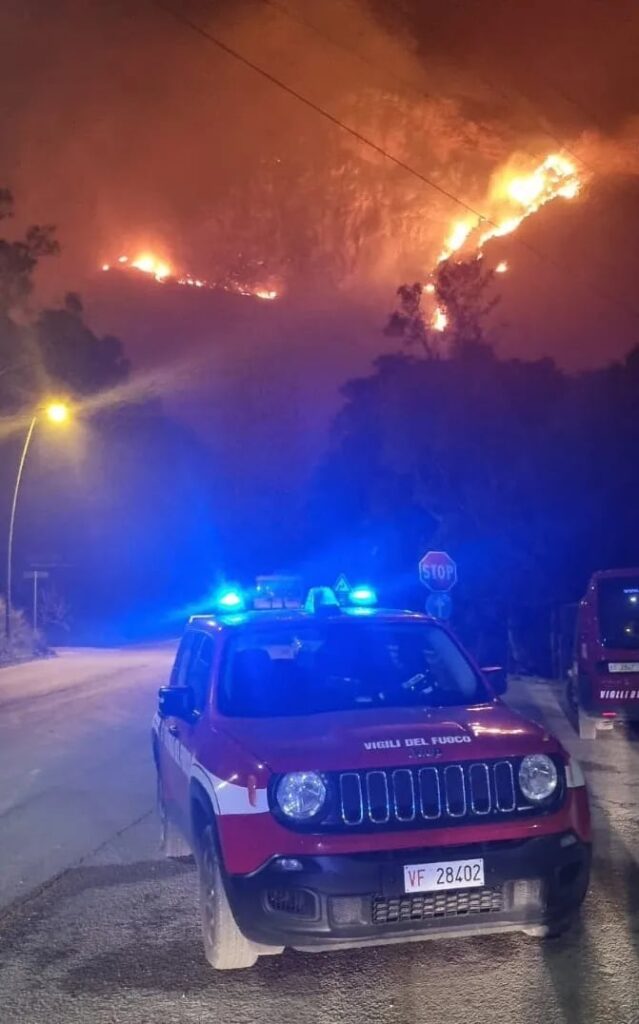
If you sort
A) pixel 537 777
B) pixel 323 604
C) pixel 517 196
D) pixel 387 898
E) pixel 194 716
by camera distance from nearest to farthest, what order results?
pixel 387 898
pixel 537 777
pixel 194 716
pixel 323 604
pixel 517 196

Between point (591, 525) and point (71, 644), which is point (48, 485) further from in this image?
point (591, 525)

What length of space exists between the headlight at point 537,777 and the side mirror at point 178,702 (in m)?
2.03

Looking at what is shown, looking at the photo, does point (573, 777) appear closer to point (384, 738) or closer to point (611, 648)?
point (384, 738)

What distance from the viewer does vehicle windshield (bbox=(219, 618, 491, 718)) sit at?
597 cm

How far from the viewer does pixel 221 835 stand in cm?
500

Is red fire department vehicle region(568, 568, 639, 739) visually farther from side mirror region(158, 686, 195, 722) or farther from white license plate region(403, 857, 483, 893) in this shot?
white license plate region(403, 857, 483, 893)

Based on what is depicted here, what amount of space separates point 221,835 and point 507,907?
1.33m

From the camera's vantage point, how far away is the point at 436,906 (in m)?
4.84

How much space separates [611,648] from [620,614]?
1.23 ft

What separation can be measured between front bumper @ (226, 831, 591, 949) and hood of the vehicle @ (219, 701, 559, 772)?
1.33 feet

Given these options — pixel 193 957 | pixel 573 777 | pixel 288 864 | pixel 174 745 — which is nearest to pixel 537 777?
pixel 573 777

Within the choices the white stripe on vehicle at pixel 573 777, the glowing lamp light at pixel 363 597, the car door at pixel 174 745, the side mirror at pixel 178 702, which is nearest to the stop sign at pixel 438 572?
the glowing lamp light at pixel 363 597

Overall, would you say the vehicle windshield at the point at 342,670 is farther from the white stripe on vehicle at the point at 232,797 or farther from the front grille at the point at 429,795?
the front grille at the point at 429,795

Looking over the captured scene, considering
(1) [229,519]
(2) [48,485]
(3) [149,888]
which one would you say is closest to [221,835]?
(3) [149,888]
